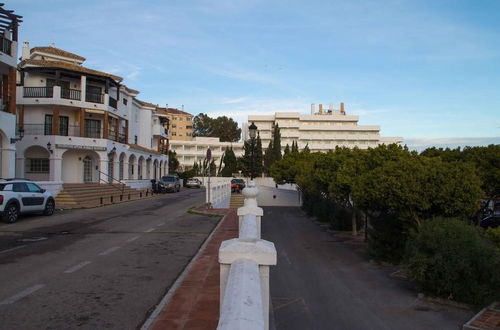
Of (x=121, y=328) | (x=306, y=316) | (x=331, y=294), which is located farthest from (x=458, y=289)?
(x=121, y=328)

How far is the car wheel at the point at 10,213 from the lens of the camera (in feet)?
58.2

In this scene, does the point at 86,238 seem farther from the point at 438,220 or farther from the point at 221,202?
the point at 221,202

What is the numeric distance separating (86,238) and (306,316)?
29.7 feet

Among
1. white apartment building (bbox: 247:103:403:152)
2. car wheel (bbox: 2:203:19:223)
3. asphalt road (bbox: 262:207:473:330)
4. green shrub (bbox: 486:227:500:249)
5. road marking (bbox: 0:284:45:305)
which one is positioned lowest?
asphalt road (bbox: 262:207:473:330)

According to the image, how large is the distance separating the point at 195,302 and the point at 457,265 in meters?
4.79

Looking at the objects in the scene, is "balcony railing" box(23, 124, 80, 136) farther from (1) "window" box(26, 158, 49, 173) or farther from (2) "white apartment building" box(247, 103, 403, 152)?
(2) "white apartment building" box(247, 103, 403, 152)

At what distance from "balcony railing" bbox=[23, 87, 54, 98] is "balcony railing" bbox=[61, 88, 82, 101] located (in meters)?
0.92

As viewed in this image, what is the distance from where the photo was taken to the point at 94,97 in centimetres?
3831

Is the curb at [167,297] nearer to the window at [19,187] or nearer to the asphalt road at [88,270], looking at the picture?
the asphalt road at [88,270]

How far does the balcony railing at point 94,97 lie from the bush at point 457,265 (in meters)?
34.0

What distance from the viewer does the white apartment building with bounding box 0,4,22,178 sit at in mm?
24156

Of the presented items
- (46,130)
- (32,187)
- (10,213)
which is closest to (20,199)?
(10,213)

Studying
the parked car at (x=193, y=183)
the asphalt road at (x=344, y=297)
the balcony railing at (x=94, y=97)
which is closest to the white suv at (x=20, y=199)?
the asphalt road at (x=344, y=297)

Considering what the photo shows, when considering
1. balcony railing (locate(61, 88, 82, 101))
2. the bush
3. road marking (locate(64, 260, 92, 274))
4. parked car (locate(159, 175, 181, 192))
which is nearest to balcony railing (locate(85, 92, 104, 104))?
balcony railing (locate(61, 88, 82, 101))
